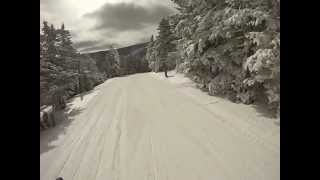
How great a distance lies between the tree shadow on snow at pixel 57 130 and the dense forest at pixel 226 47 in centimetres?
203

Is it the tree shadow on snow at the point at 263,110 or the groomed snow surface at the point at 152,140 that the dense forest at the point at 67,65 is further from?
the tree shadow on snow at the point at 263,110

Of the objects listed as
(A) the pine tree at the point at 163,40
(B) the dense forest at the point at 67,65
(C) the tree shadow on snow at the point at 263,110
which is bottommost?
(C) the tree shadow on snow at the point at 263,110

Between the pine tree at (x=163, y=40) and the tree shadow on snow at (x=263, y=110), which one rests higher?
the pine tree at (x=163, y=40)

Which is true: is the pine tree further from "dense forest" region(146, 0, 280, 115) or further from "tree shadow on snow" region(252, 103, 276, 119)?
"tree shadow on snow" region(252, 103, 276, 119)

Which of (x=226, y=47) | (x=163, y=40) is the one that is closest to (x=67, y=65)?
(x=163, y=40)

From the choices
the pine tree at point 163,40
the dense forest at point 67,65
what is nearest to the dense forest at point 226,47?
the pine tree at point 163,40

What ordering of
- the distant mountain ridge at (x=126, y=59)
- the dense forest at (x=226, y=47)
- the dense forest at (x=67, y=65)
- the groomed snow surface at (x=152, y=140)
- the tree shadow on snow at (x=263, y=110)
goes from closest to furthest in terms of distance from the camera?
the groomed snow surface at (x=152, y=140) < the dense forest at (x=67, y=65) < the distant mountain ridge at (x=126, y=59) < the dense forest at (x=226, y=47) < the tree shadow on snow at (x=263, y=110)

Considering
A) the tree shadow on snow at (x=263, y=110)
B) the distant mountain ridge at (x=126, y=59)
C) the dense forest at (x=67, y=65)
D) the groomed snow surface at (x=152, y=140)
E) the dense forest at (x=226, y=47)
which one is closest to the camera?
the groomed snow surface at (x=152, y=140)

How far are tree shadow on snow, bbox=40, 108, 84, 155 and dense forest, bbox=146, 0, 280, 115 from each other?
6.67ft

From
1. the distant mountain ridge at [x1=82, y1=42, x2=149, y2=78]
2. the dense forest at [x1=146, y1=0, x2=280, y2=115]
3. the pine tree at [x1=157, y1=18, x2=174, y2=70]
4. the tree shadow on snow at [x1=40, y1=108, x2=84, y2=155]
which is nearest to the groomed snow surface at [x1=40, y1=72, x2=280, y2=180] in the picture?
the tree shadow on snow at [x1=40, y1=108, x2=84, y2=155]

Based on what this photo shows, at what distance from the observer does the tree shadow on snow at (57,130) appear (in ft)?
14.4
